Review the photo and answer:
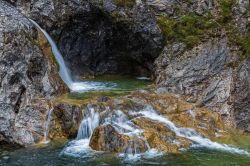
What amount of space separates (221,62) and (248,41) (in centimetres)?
189

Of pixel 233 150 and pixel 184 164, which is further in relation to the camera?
pixel 233 150

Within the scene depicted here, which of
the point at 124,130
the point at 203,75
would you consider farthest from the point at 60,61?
the point at 124,130

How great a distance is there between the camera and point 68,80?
23.4m

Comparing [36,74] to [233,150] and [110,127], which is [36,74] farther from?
[233,150]

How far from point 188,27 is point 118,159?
437 inches

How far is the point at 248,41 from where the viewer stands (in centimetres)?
2241

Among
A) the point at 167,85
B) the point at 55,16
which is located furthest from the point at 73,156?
the point at 55,16

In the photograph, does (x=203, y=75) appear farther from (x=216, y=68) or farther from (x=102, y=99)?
(x=102, y=99)

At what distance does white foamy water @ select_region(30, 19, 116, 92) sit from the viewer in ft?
75.1

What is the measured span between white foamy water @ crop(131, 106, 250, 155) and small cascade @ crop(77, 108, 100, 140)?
1.91 meters

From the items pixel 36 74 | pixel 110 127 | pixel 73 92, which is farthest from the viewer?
pixel 73 92

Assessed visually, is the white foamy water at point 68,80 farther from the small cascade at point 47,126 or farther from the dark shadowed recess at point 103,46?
the small cascade at point 47,126

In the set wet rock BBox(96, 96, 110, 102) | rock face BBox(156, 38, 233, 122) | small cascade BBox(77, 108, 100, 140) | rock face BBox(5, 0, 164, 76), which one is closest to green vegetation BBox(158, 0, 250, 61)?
rock face BBox(156, 38, 233, 122)

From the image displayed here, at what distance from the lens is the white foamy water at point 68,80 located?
22.9m
